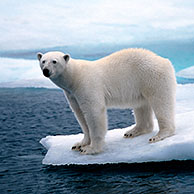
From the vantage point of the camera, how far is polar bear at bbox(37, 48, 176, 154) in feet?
19.5

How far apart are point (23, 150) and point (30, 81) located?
80.8 feet

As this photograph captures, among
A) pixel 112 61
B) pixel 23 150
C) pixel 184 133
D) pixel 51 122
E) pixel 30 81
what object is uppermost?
→ pixel 30 81

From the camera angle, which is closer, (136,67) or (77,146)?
(136,67)

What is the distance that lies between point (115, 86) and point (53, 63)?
1283 mm

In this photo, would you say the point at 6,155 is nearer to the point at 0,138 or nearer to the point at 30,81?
the point at 0,138

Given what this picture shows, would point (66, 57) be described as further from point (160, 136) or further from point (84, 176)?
point (160, 136)

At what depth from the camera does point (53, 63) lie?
5.62m

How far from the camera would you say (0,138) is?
30.4 feet

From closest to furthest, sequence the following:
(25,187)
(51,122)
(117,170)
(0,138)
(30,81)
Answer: (25,187) → (117,170) → (0,138) → (51,122) → (30,81)

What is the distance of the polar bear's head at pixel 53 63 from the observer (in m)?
5.51

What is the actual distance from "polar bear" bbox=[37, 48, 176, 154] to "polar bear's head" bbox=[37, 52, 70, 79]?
A: 0.06 feet

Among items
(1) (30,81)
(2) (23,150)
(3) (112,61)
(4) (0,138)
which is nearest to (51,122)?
(4) (0,138)

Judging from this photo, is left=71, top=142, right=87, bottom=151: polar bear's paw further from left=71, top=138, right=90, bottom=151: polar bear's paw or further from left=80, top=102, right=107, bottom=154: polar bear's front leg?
left=80, top=102, right=107, bottom=154: polar bear's front leg

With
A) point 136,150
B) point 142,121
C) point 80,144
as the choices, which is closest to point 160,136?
point 136,150
